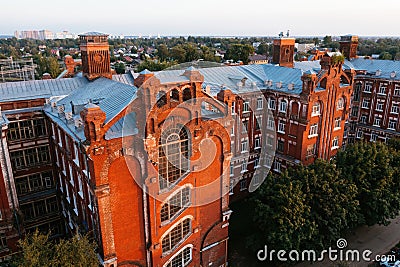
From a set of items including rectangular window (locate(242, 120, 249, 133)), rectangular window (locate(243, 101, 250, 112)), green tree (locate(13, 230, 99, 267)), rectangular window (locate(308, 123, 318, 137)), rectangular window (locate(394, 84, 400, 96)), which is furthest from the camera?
rectangular window (locate(394, 84, 400, 96))

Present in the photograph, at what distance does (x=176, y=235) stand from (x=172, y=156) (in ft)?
25.8

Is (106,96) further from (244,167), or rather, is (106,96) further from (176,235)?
(244,167)

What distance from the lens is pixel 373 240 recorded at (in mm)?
40719

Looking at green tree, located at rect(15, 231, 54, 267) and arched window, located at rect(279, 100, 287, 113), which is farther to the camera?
arched window, located at rect(279, 100, 287, 113)

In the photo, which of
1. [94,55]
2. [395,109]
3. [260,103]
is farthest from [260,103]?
[395,109]

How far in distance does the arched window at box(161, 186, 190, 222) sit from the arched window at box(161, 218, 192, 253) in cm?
134

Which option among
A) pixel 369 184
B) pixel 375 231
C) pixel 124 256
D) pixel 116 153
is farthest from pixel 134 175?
pixel 375 231

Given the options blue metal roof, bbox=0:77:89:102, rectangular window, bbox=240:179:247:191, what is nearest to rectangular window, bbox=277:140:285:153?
rectangular window, bbox=240:179:247:191

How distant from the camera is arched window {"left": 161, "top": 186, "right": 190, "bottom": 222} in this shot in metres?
28.2

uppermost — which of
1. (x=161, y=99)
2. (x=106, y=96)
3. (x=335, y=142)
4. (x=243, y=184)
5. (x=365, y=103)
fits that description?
(x=161, y=99)

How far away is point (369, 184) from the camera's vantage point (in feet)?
122

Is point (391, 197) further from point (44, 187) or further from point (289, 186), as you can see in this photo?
point (44, 187)

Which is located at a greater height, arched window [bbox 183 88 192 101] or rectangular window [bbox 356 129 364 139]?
arched window [bbox 183 88 192 101]

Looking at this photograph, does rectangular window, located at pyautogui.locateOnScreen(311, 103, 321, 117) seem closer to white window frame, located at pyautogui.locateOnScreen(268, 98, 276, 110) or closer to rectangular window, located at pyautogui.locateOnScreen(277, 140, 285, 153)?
white window frame, located at pyautogui.locateOnScreen(268, 98, 276, 110)
